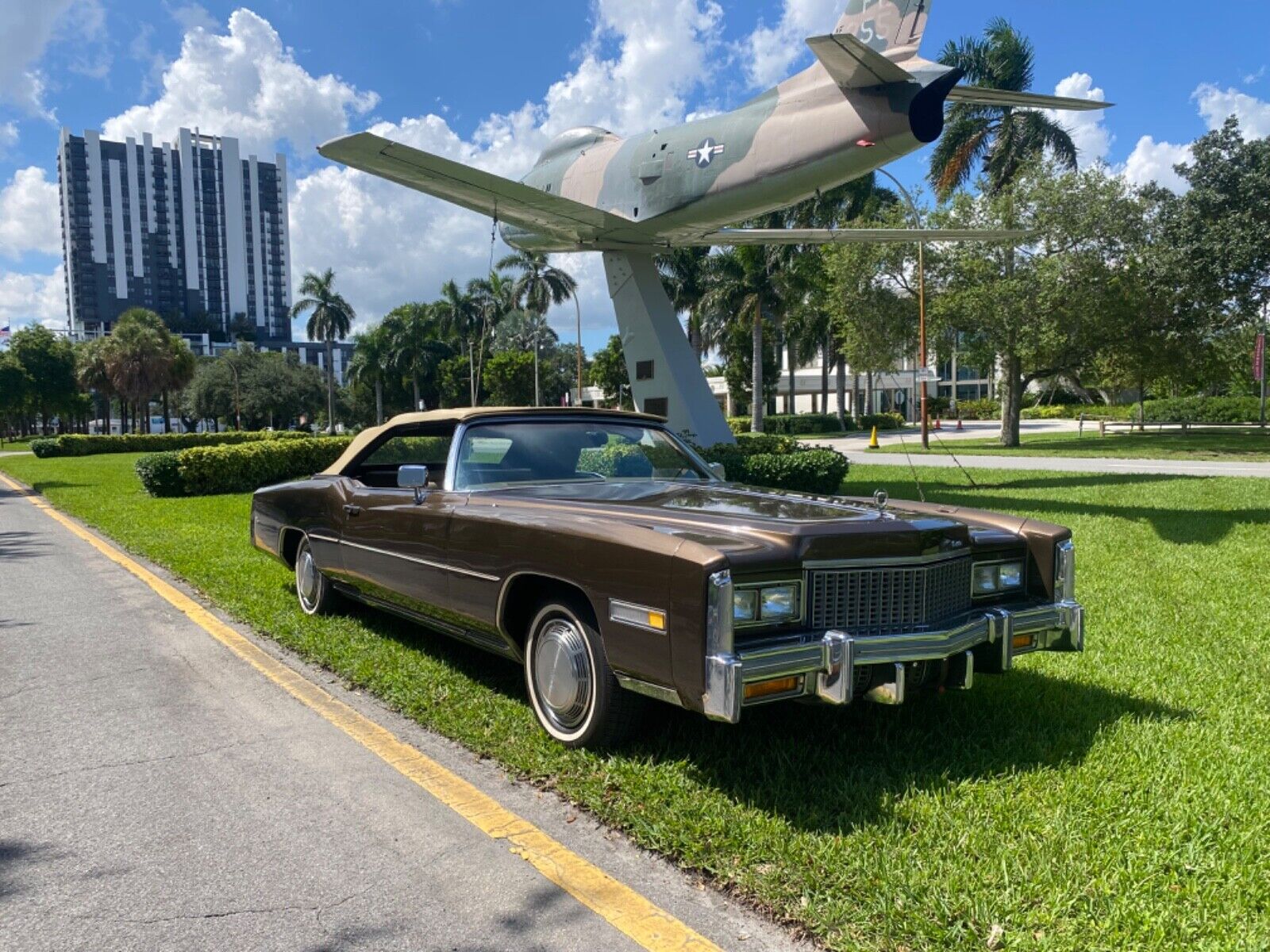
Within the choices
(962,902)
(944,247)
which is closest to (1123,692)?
(962,902)

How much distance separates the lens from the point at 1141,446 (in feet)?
92.3

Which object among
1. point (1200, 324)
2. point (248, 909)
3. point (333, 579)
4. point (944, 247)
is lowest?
point (248, 909)

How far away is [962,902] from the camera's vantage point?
2.53 metres

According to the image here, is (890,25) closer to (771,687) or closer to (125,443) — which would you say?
(771,687)

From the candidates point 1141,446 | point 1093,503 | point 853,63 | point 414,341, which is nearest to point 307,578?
point 853,63

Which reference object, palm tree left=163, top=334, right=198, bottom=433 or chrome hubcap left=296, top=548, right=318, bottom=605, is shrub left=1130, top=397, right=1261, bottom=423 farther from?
palm tree left=163, top=334, right=198, bottom=433

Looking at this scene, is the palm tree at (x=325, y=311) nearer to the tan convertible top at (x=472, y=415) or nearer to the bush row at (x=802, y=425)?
the bush row at (x=802, y=425)

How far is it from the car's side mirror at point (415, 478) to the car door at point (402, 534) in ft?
0.06

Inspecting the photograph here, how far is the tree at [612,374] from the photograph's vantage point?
2431 inches

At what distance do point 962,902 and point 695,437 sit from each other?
1206cm

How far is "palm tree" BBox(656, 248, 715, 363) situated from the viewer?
4216 cm

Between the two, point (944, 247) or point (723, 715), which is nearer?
point (723, 715)

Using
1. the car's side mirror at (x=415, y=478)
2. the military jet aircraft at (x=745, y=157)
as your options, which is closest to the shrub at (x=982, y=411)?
the military jet aircraft at (x=745, y=157)

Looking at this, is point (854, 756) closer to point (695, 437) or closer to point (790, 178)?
point (790, 178)
